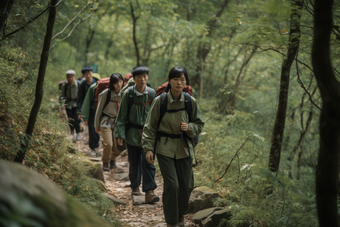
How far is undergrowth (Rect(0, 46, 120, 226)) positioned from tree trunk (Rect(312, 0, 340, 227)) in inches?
109

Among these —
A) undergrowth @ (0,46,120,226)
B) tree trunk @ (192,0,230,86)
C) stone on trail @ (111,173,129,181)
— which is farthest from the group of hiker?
tree trunk @ (192,0,230,86)

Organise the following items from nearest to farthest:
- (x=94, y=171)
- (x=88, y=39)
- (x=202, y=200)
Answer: (x=202, y=200)
(x=94, y=171)
(x=88, y=39)

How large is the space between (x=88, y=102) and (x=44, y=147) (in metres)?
2.41

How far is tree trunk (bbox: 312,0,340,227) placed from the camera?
75.0 inches

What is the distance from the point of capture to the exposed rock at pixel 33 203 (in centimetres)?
111

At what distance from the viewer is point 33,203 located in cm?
127

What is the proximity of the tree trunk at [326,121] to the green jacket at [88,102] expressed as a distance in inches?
231

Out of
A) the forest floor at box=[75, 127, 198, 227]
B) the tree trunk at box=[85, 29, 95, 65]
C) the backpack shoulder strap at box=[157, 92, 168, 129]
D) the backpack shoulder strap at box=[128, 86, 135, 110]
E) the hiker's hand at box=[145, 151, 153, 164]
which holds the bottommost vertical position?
the forest floor at box=[75, 127, 198, 227]

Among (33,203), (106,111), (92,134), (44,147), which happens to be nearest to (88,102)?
(106,111)

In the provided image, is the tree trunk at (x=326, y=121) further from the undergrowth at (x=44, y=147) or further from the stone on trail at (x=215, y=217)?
the undergrowth at (x=44, y=147)

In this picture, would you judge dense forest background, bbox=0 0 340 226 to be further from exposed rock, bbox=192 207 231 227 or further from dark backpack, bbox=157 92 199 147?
dark backpack, bbox=157 92 199 147

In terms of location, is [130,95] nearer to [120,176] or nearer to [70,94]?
[120,176]

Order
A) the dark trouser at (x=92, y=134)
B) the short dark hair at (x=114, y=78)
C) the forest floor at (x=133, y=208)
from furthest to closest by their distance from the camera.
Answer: the dark trouser at (x=92, y=134)
the short dark hair at (x=114, y=78)
the forest floor at (x=133, y=208)

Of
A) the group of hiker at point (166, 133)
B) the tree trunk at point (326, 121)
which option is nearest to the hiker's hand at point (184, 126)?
the group of hiker at point (166, 133)
